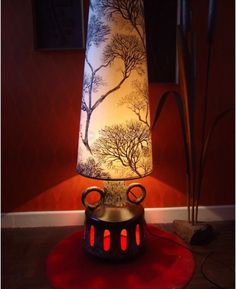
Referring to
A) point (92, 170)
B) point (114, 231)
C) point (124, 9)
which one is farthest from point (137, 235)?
point (124, 9)

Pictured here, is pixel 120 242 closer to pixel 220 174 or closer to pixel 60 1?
pixel 220 174

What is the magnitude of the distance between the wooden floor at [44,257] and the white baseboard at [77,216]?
4cm

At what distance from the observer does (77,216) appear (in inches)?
63.8

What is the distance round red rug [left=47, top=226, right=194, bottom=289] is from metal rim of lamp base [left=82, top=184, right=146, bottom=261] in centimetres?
5

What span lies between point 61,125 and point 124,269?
80cm

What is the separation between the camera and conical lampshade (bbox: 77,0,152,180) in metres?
1.11

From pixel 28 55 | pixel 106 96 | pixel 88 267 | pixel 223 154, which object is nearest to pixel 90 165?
pixel 106 96

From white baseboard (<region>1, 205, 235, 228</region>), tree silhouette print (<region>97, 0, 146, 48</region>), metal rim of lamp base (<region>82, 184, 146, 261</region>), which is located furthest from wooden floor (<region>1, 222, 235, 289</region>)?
tree silhouette print (<region>97, 0, 146, 48</region>)

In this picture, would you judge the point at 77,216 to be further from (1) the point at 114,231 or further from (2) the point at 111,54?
(2) the point at 111,54

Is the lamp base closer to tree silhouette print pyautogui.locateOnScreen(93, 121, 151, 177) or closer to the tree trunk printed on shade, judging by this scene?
tree silhouette print pyautogui.locateOnScreen(93, 121, 151, 177)

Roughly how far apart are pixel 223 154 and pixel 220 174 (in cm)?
12

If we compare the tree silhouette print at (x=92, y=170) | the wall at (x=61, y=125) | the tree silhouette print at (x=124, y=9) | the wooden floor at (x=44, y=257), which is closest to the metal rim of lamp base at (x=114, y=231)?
the tree silhouette print at (x=92, y=170)

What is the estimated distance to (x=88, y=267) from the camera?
121 centimetres

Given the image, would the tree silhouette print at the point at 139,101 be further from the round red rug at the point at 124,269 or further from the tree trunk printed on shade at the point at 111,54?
the round red rug at the point at 124,269
